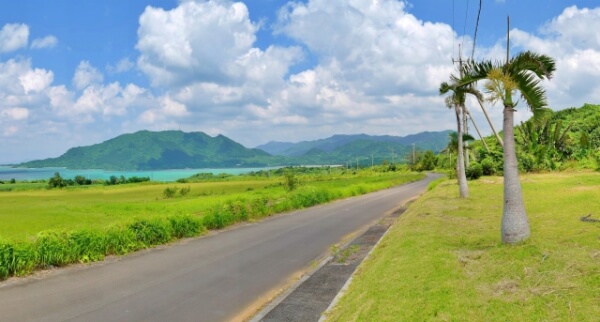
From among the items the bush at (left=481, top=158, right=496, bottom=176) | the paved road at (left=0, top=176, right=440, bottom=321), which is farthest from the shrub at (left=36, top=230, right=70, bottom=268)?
the bush at (left=481, top=158, right=496, bottom=176)

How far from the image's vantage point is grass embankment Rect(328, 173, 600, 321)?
5.92 metres

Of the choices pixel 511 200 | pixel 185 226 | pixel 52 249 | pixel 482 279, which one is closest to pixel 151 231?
pixel 185 226

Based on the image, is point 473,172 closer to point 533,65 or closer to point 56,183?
point 533,65

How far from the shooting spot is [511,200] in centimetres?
942

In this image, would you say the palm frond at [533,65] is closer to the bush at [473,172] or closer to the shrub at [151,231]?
the shrub at [151,231]

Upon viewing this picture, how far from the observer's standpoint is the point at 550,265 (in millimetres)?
7219

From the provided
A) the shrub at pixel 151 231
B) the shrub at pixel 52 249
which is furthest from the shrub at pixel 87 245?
the shrub at pixel 151 231

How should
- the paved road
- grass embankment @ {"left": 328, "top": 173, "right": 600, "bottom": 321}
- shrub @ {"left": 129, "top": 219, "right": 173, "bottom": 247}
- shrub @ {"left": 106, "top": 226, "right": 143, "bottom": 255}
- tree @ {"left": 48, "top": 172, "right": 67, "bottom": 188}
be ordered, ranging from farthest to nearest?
tree @ {"left": 48, "top": 172, "right": 67, "bottom": 188} → shrub @ {"left": 129, "top": 219, "right": 173, "bottom": 247} → shrub @ {"left": 106, "top": 226, "right": 143, "bottom": 255} → the paved road → grass embankment @ {"left": 328, "top": 173, "right": 600, "bottom": 321}

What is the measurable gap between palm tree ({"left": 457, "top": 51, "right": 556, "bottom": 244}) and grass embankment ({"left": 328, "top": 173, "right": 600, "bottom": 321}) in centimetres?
43

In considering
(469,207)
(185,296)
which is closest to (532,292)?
(185,296)

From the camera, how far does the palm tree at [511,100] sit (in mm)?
9281

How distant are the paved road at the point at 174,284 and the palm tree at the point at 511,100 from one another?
519 cm

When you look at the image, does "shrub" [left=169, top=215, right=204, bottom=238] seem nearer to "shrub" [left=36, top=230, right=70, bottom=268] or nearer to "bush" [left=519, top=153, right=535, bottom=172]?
"shrub" [left=36, top=230, right=70, bottom=268]

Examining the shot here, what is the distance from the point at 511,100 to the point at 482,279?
14.1ft
